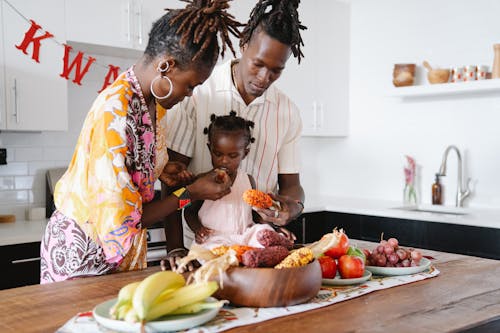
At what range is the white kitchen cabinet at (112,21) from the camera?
301 centimetres

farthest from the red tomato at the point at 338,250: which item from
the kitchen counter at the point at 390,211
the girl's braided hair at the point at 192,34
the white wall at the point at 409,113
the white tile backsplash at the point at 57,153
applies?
the white wall at the point at 409,113

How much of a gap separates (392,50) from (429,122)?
0.64 meters

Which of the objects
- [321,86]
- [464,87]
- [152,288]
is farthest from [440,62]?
[152,288]

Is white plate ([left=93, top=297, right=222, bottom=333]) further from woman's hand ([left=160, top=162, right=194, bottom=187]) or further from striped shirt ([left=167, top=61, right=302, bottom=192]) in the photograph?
striped shirt ([left=167, top=61, right=302, bottom=192])

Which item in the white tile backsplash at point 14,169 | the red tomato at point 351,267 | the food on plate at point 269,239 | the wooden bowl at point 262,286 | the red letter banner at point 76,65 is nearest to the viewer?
the wooden bowl at point 262,286

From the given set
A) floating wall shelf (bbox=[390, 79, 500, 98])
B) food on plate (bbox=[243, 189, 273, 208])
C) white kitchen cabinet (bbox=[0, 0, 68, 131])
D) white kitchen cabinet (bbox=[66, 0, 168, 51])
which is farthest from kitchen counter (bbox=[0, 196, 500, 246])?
food on plate (bbox=[243, 189, 273, 208])

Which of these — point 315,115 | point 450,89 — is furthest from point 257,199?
point 315,115

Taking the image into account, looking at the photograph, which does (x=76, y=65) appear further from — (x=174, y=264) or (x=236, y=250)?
(x=236, y=250)

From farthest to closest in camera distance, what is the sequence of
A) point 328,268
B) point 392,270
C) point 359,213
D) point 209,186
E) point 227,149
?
point 359,213, point 227,149, point 209,186, point 392,270, point 328,268

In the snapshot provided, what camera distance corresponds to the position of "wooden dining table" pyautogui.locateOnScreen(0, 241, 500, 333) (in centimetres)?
112

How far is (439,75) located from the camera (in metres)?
3.67

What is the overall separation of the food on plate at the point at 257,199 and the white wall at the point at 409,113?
2.44 metres

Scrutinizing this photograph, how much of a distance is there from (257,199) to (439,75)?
2.48m

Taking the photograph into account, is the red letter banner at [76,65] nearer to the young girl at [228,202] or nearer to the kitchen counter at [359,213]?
the kitchen counter at [359,213]
